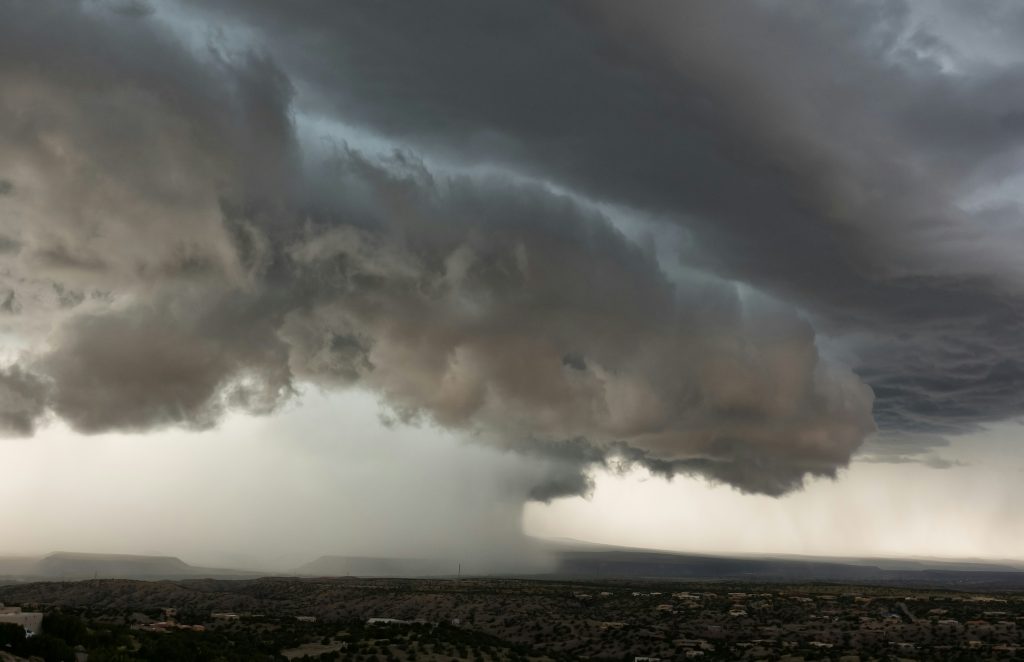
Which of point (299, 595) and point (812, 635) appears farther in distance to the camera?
point (299, 595)

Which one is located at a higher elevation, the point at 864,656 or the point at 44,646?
the point at 44,646

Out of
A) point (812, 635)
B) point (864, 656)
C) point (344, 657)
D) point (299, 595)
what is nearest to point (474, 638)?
point (344, 657)

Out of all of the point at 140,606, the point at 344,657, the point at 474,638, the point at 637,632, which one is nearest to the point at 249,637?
the point at 344,657

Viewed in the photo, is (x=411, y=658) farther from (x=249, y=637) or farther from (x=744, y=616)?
(x=744, y=616)

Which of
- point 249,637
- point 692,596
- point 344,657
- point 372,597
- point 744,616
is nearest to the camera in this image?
point 344,657

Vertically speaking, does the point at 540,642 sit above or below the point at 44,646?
below

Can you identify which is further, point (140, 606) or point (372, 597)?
point (372, 597)

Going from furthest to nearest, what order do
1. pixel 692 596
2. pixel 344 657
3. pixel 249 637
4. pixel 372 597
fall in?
pixel 692 596
pixel 372 597
pixel 249 637
pixel 344 657

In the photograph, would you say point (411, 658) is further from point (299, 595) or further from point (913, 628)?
point (299, 595)

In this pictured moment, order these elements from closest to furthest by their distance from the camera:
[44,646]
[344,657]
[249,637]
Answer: [44,646], [344,657], [249,637]
